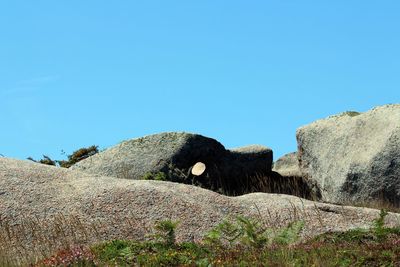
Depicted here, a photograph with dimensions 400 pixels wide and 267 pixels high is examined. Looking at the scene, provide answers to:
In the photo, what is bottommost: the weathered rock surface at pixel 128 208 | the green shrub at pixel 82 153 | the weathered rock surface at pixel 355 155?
the weathered rock surface at pixel 128 208

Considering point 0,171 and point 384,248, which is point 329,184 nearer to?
point 0,171

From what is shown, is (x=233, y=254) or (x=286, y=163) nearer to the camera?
(x=233, y=254)

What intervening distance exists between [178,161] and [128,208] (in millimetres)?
8857

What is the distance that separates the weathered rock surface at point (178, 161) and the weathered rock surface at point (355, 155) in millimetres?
2289

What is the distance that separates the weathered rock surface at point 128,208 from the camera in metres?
15.2

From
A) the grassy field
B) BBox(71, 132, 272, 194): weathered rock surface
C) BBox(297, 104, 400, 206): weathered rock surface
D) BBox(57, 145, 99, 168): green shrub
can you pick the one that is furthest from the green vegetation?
the grassy field

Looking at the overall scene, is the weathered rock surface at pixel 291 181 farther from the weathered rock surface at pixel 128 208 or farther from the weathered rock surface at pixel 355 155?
the weathered rock surface at pixel 128 208

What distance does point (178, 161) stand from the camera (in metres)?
24.9

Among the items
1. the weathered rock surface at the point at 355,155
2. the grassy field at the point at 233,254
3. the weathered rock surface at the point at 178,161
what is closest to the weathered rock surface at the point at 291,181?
the weathered rock surface at the point at 355,155

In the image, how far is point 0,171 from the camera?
18562mm

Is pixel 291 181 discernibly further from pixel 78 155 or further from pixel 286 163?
pixel 78 155

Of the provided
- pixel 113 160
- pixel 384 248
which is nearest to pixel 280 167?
pixel 113 160

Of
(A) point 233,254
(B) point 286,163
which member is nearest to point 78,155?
(B) point 286,163

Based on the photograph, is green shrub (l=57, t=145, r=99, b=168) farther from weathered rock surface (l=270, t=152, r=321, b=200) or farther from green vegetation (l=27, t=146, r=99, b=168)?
weathered rock surface (l=270, t=152, r=321, b=200)
